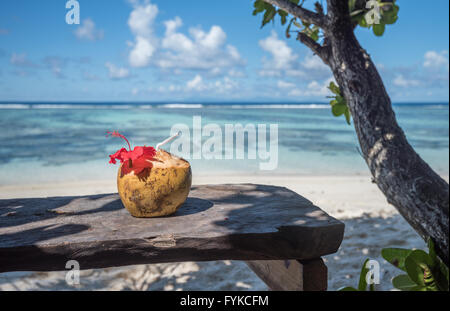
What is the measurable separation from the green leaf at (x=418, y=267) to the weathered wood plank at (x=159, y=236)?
360mm

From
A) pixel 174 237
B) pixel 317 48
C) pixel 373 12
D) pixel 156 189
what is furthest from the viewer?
pixel 317 48

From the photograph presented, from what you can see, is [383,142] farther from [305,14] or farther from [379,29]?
[305,14]

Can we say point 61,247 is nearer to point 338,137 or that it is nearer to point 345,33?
point 345,33

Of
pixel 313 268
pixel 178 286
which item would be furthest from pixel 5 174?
pixel 313 268

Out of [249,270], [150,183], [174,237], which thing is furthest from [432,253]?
[249,270]

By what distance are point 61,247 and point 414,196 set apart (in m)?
1.48

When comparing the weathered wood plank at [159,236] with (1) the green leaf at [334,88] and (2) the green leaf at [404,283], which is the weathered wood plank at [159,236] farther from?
(1) the green leaf at [334,88]

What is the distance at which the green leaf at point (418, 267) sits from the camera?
1473mm

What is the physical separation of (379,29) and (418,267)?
128 centimetres

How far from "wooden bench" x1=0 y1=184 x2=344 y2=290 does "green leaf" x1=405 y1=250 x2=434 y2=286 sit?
13.4 inches

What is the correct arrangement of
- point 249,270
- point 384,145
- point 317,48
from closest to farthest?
1. point 384,145
2. point 317,48
3. point 249,270

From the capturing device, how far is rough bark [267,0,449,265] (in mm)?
1703

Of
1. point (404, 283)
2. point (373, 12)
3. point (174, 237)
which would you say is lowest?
point (404, 283)

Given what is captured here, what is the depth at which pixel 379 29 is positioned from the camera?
2.09 metres
